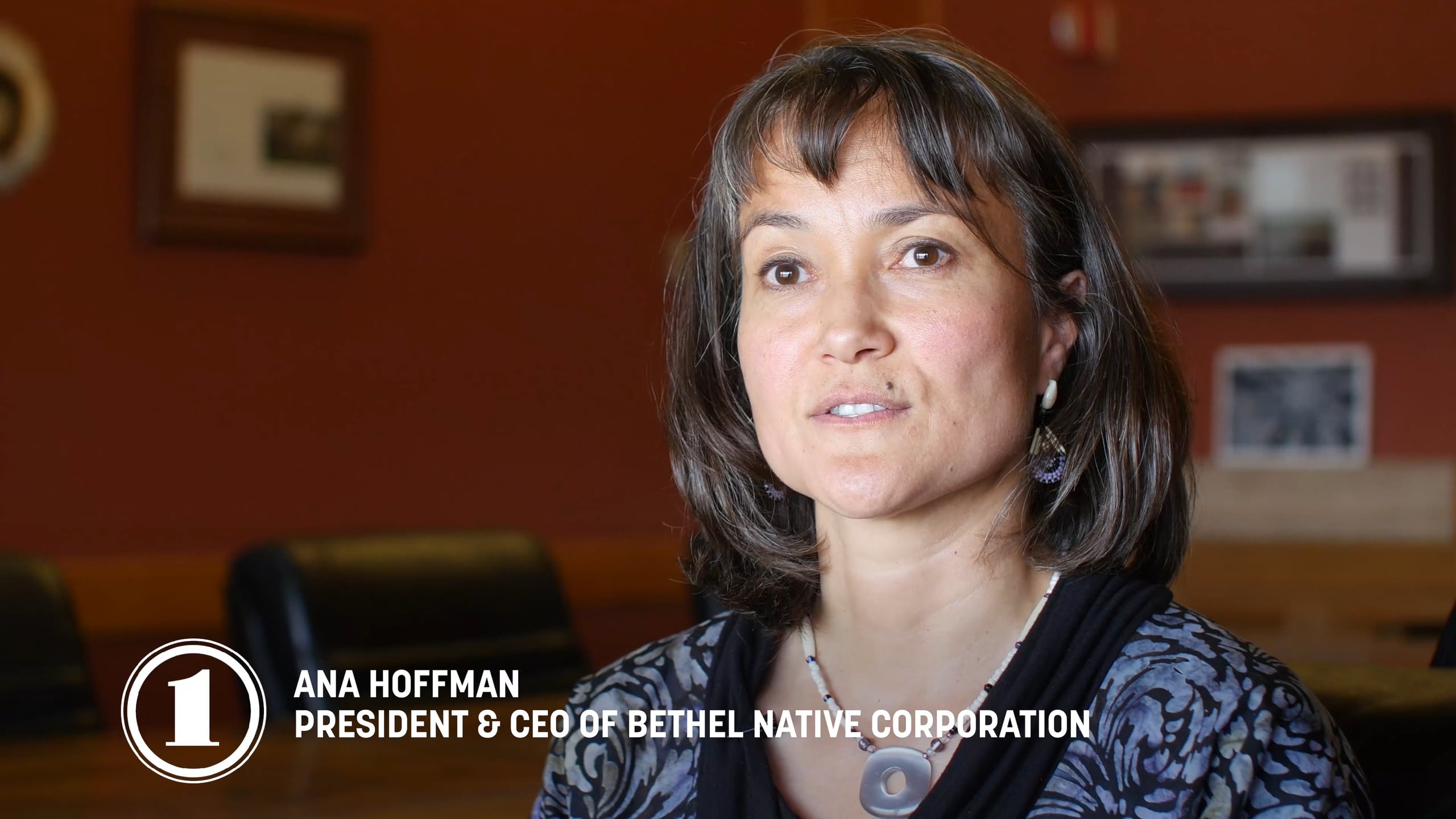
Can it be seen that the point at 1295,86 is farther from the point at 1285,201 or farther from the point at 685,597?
the point at 685,597

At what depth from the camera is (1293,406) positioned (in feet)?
13.6

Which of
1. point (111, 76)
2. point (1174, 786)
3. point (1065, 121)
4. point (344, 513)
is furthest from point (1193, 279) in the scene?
point (1174, 786)

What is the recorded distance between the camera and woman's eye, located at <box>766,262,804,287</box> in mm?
1236

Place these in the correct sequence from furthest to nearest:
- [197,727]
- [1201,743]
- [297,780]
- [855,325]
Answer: [197,727] → [297,780] → [855,325] → [1201,743]

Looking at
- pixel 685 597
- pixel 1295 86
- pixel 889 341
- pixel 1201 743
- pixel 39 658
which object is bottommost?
pixel 685 597

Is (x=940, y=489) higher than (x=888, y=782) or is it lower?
higher

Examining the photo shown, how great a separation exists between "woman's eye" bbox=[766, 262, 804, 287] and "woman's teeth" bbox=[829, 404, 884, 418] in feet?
0.37

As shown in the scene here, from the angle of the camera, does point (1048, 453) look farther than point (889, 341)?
Yes

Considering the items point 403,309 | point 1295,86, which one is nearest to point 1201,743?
point 403,309

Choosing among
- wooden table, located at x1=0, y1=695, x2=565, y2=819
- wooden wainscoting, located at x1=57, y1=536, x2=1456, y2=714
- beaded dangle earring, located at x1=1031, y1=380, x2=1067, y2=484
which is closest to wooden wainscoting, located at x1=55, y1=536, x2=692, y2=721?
wooden wainscoting, located at x1=57, y1=536, x2=1456, y2=714

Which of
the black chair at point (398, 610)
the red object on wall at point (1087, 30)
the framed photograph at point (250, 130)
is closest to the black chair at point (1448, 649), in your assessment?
the black chair at point (398, 610)

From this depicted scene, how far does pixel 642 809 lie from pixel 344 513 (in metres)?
2.47

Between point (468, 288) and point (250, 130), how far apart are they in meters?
0.62

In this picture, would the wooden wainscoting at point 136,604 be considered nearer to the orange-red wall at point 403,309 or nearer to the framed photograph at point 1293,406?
the orange-red wall at point 403,309
